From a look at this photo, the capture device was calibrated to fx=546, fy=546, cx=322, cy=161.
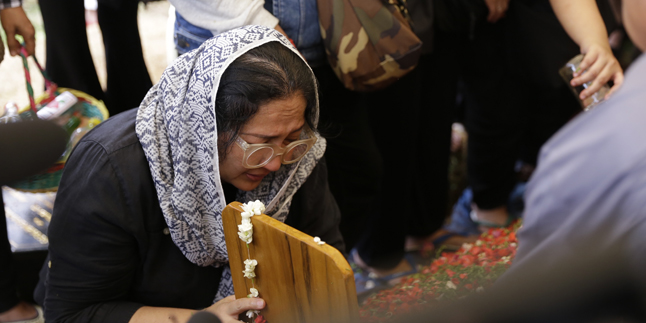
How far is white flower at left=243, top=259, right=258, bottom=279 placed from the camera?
1.08m

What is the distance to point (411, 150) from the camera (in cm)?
220

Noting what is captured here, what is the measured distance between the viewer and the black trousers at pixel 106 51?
1997mm

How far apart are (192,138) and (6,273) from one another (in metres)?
1.05

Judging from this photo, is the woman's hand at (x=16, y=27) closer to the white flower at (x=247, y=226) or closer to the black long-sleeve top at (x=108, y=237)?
the black long-sleeve top at (x=108, y=237)

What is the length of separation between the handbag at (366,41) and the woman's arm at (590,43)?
0.48 m

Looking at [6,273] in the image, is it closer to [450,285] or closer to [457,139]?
[450,285]

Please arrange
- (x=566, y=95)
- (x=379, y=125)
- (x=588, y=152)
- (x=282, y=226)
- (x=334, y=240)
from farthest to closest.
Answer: (x=566, y=95), (x=379, y=125), (x=334, y=240), (x=282, y=226), (x=588, y=152)

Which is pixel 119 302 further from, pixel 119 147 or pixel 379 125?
pixel 379 125

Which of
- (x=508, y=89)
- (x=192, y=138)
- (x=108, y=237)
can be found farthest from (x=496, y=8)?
(x=108, y=237)

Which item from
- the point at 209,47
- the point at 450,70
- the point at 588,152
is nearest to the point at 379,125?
the point at 450,70

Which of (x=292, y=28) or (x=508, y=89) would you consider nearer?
(x=292, y=28)

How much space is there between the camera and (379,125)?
2133 millimetres

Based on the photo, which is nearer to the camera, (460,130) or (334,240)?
(334,240)

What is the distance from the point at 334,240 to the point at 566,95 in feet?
6.82
